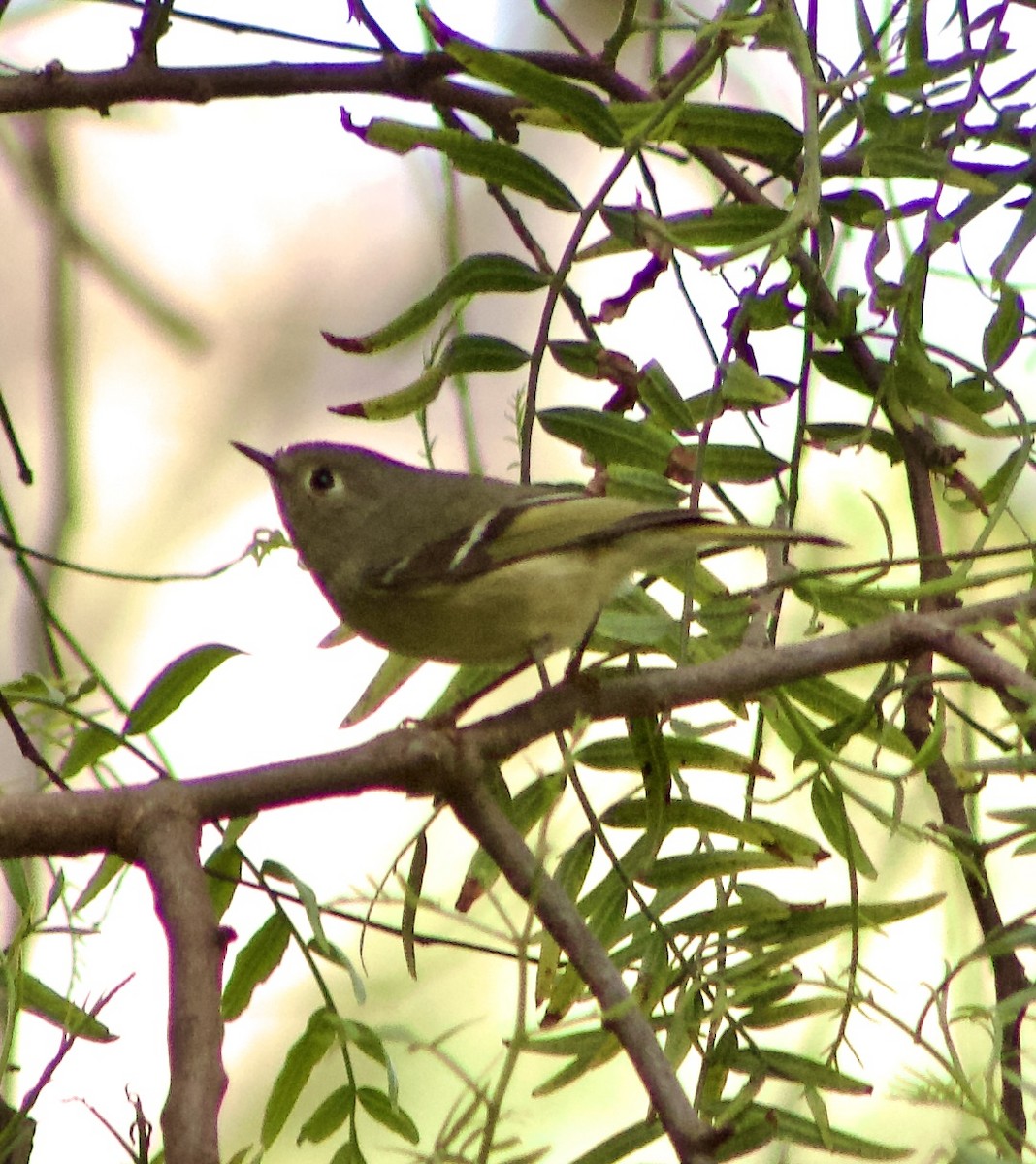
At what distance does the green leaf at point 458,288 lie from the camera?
1007 millimetres

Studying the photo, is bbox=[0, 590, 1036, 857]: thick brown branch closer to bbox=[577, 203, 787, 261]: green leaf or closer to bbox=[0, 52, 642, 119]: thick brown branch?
bbox=[577, 203, 787, 261]: green leaf

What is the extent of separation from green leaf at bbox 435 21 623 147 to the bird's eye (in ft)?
2.52

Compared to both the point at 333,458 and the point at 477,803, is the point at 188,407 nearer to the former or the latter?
the point at 333,458

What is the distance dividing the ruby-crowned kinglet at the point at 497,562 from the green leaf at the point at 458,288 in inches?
7.0

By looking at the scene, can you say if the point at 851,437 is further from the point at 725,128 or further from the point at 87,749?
the point at 87,749

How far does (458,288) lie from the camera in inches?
42.7

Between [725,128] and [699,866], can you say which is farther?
[725,128]

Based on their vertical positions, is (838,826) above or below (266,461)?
below

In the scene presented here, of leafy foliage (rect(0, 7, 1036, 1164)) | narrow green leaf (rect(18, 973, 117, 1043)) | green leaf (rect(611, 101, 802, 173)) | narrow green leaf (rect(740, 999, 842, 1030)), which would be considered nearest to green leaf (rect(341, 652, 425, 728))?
leafy foliage (rect(0, 7, 1036, 1164))

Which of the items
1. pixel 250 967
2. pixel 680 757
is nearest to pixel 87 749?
pixel 250 967

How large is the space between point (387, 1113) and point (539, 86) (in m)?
0.68

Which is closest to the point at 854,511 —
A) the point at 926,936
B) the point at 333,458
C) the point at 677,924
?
the point at 926,936

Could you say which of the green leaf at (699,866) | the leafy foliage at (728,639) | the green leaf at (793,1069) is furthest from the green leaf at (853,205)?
the green leaf at (793,1069)

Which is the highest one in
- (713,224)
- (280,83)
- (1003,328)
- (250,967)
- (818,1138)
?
(280,83)
